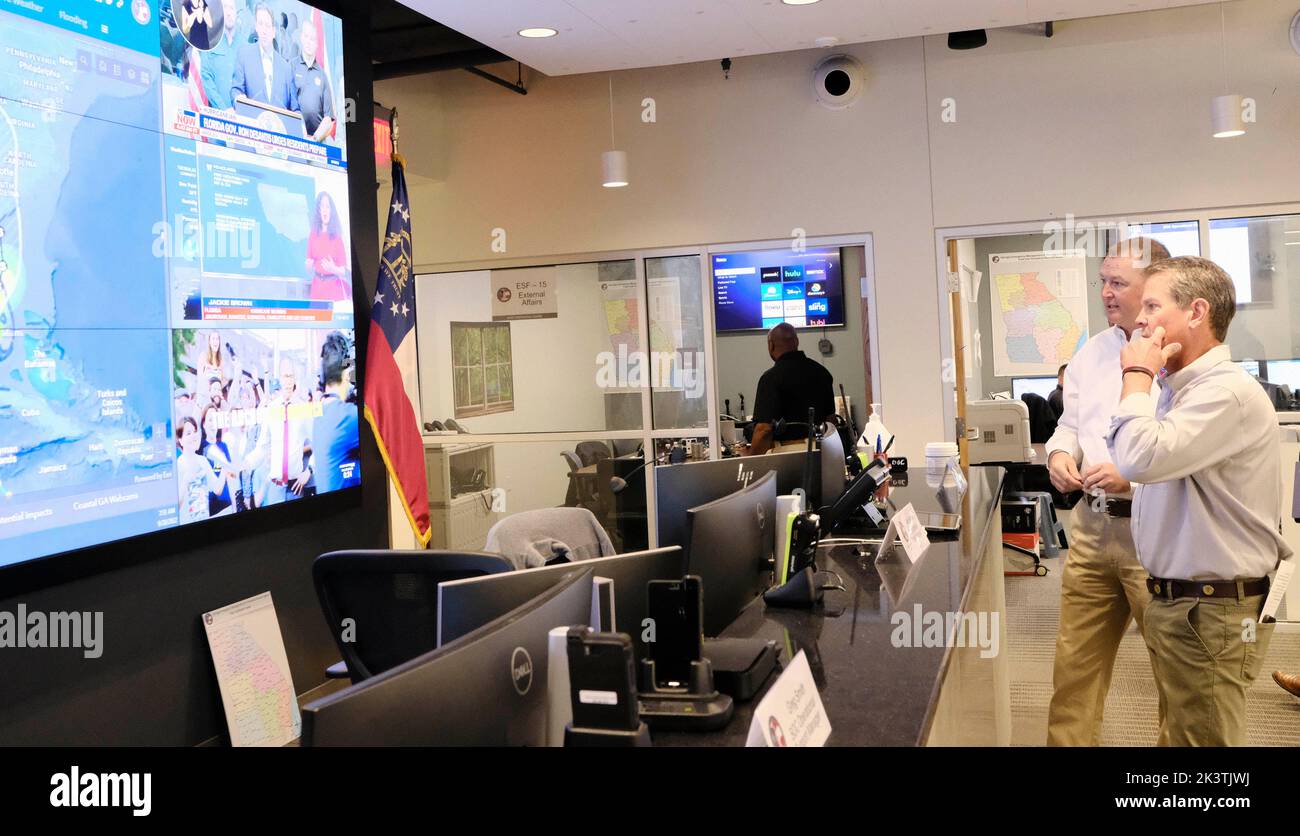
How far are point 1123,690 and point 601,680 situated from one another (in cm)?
404

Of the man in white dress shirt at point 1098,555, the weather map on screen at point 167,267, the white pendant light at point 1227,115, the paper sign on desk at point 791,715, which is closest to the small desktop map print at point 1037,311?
the white pendant light at point 1227,115

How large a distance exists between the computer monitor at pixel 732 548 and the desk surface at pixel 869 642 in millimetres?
124

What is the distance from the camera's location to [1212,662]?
103 inches

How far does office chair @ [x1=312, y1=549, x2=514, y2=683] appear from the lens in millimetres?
2748

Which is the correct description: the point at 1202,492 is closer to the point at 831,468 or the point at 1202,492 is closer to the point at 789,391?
the point at 831,468

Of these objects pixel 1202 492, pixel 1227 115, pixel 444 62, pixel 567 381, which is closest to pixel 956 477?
pixel 1202 492

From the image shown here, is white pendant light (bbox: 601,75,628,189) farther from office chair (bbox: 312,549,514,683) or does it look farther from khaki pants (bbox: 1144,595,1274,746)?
khaki pants (bbox: 1144,595,1274,746)

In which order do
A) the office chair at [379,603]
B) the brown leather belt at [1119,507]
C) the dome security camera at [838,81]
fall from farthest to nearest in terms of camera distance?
the dome security camera at [838,81] → the brown leather belt at [1119,507] → the office chair at [379,603]

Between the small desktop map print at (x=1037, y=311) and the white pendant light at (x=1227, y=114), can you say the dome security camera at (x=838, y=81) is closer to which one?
the white pendant light at (x=1227, y=114)

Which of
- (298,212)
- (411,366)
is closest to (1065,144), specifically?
(411,366)

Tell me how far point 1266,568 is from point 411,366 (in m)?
3.36

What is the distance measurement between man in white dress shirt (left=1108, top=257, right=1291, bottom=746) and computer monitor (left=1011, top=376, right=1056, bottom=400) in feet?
25.8

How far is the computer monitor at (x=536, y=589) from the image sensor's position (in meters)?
1.61
